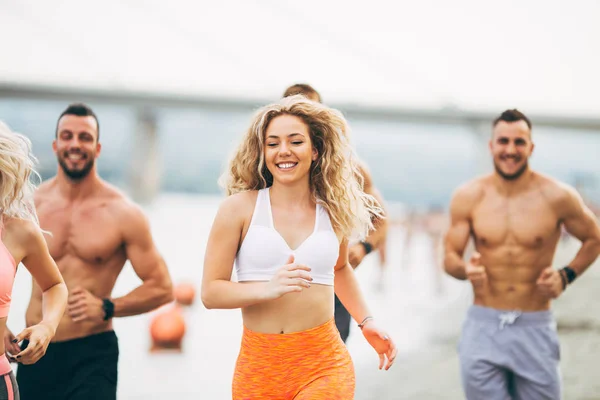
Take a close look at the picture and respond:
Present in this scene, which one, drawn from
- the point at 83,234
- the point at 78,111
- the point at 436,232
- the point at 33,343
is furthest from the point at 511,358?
the point at 436,232

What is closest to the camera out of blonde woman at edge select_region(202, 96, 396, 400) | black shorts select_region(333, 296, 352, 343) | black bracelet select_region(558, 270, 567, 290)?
blonde woman at edge select_region(202, 96, 396, 400)

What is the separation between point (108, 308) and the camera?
3.78 metres

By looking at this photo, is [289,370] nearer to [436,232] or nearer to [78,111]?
[78,111]

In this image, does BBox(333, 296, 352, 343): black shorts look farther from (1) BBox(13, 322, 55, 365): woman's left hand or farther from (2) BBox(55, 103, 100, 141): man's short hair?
(1) BBox(13, 322, 55, 365): woman's left hand

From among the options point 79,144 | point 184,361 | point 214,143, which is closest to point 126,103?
point 184,361

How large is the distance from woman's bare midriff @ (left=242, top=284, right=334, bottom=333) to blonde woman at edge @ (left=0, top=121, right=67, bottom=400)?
2.29 ft

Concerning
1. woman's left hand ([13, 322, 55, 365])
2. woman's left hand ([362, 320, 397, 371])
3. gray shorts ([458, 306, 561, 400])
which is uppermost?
woman's left hand ([13, 322, 55, 365])

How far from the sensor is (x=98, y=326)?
12.5 feet

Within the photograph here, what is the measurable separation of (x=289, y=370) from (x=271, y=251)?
16.7 inches

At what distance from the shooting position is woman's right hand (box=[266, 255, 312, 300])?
2.56 meters

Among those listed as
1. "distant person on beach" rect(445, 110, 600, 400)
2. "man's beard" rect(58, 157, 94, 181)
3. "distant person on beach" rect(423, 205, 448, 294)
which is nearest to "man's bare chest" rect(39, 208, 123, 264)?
"man's beard" rect(58, 157, 94, 181)

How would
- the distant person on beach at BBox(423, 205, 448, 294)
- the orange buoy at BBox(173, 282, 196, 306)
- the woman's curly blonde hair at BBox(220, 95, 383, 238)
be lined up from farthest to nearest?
the distant person on beach at BBox(423, 205, 448, 294) → the orange buoy at BBox(173, 282, 196, 306) → the woman's curly blonde hair at BBox(220, 95, 383, 238)

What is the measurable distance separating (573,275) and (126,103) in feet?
96.6

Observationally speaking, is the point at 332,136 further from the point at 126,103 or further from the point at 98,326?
the point at 126,103
